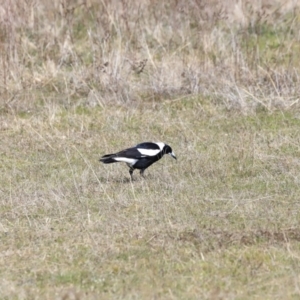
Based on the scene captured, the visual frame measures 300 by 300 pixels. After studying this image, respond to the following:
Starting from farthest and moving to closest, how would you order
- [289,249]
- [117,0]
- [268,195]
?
[117,0] → [268,195] → [289,249]

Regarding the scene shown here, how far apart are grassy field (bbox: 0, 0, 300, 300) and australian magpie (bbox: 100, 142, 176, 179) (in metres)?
0.19

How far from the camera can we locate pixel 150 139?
10586mm

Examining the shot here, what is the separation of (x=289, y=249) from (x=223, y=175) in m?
2.46

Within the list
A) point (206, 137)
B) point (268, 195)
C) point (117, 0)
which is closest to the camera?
point (268, 195)

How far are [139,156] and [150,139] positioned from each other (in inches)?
74.9

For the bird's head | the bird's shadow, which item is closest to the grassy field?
the bird's shadow

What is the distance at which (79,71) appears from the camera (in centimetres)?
1230

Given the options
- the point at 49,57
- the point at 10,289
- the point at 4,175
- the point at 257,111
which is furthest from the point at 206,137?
the point at 10,289

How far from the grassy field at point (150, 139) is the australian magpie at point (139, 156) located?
7.3 inches

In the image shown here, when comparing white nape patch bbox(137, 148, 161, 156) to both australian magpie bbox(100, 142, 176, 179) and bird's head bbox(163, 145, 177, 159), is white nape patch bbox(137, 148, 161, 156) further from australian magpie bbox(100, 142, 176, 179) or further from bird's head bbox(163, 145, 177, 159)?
bird's head bbox(163, 145, 177, 159)

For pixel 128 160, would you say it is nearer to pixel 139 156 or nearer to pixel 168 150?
pixel 139 156

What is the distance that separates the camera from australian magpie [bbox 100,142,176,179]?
8664 mm

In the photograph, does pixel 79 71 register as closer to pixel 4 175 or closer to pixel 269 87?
pixel 269 87

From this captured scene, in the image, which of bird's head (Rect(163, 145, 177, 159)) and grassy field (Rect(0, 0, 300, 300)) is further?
bird's head (Rect(163, 145, 177, 159))
